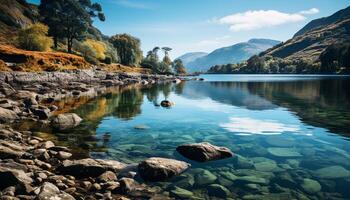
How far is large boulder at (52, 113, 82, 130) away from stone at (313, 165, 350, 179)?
17.7m

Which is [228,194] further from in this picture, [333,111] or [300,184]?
[333,111]

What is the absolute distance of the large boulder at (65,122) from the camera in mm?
23000

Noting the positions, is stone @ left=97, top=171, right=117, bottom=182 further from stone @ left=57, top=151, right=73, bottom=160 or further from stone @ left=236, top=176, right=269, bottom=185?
stone @ left=236, top=176, right=269, bottom=185

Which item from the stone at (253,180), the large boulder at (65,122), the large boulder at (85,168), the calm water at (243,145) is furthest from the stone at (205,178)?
the large boulder at (65,122)

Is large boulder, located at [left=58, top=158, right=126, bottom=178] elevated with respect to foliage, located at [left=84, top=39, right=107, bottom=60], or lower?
lower

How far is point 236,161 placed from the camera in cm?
1566

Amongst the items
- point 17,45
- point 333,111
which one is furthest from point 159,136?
point 17,45

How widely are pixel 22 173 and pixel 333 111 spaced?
1282 inches

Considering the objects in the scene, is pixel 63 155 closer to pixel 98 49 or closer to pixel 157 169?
pixel 157 169

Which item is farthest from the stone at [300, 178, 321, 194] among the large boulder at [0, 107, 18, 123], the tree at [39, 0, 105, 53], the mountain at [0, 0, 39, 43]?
the mountain at [0, 0, 39, 43]

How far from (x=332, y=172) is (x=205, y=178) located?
626 centimetres

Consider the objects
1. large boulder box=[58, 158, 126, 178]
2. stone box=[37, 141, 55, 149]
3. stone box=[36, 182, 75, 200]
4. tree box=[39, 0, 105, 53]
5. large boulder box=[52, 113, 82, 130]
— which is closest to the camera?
stone box=[36, 182, 75, 200]

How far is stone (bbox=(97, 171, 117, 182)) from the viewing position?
40.6 ft

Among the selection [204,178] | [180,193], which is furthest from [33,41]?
[180,193]
